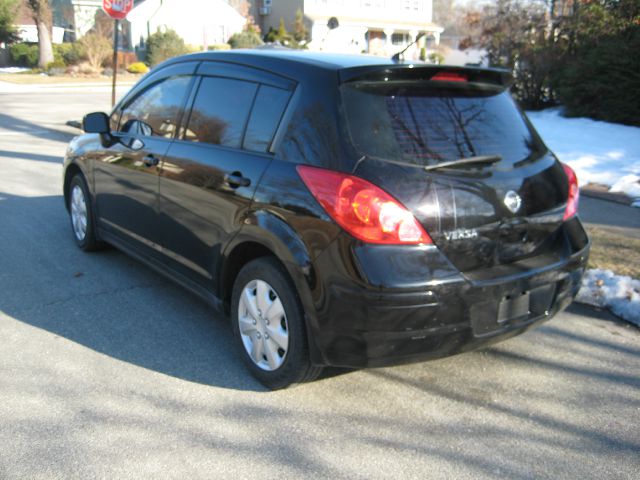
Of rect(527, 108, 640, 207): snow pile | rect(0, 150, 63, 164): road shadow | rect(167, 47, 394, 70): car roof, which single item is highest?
rect(167, 47, 394, 70): car roof

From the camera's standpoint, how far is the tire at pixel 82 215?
5.86m

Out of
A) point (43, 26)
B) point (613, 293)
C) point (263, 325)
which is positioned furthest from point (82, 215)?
point (43, 26)

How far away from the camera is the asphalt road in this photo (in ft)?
10.1

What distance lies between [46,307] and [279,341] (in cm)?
219

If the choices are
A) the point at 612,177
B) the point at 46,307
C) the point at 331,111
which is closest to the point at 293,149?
the point at 331,111

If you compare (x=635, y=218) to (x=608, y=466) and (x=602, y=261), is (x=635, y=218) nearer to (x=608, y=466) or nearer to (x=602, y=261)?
(x=602, y=261)

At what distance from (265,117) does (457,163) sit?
1123 mm

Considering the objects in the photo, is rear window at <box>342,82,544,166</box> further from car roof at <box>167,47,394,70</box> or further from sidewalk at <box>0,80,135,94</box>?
sidewalk at <box>0,80,135,94</box>

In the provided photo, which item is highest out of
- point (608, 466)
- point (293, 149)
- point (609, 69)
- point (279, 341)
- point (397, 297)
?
point (609, 69)

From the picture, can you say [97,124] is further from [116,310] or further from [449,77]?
[449,77]

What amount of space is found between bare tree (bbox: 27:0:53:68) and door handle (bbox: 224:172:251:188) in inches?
1523

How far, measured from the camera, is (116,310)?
15.8 ft

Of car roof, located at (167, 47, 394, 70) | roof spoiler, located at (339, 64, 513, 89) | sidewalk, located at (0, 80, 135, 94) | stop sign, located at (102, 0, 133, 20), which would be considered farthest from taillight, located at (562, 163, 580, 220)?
sidewalk, located at (0, 80, 135, 94)

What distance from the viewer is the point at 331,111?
336 centimetres
